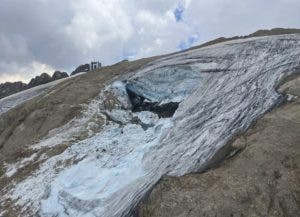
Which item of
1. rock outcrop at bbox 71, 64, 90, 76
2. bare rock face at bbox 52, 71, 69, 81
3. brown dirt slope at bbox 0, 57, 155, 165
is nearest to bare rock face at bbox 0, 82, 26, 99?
rock outcrop at bbox 71, 64, 90, 76

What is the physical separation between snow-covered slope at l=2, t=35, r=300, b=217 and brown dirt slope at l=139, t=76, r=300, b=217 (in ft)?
4.91

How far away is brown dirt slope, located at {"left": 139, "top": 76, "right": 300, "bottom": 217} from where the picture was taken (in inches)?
704

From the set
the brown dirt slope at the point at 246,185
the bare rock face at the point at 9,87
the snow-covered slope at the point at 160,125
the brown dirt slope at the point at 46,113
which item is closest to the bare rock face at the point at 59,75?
the bare rock face at the point at 9,87

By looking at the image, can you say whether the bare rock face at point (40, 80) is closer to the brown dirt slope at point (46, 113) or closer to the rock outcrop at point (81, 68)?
the rock outcrop at point (81, 68)

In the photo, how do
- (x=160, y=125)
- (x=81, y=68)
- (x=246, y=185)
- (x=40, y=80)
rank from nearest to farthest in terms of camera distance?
(x=246, y=185)
(x=160, y=125)
(x=40, y=80)
(x=81, y=68)

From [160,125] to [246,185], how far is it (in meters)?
9.91

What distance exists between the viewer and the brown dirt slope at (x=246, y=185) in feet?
58.6

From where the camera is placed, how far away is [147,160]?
24.6m

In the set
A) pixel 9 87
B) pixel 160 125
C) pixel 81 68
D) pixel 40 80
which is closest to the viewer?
pixel 160 125

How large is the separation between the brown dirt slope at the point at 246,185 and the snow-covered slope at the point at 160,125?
4.91ft

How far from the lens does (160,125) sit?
92.1 ft

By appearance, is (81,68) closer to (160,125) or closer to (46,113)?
(46,113)

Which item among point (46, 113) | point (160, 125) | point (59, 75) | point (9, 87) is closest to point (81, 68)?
point (59, 75)

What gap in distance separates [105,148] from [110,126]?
349 centimetres
